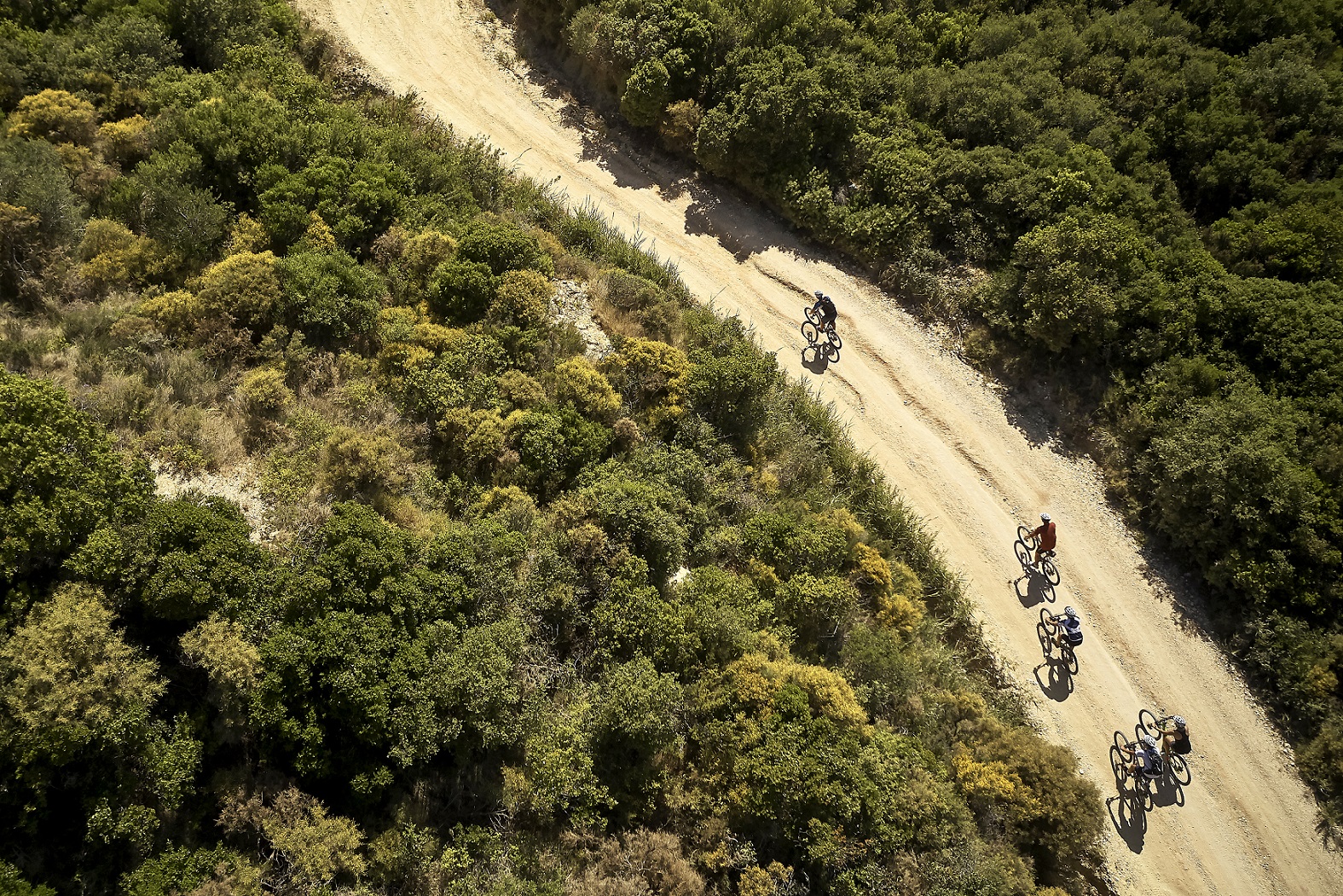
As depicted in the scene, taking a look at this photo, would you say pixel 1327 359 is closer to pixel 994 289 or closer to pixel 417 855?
pixel 994 289

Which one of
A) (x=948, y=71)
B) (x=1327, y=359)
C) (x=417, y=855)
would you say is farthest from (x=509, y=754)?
(x=948, y=71)

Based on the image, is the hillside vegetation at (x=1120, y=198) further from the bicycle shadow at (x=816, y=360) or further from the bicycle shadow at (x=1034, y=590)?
the bicycle shadow at (x=816, y=360)

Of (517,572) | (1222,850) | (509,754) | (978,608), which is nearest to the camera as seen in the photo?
(509,754)

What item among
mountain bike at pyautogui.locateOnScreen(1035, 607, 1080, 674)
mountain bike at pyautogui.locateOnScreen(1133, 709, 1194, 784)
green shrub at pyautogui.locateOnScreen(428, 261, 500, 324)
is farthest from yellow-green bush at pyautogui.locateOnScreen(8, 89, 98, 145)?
mountain bike at pyautogui.locateOnScreen(1133, 709, 1194, 784)

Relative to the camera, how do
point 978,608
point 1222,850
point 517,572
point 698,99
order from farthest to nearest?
point 698,99, point 978,608, point 1222,850, point 517,572

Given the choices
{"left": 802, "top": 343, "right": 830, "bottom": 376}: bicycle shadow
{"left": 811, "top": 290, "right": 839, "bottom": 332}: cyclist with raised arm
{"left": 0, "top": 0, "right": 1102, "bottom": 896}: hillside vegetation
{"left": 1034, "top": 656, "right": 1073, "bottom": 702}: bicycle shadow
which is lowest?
{"left": 0, "top": 0, "right": 1102, "bottom": 896}: hillside vegetation

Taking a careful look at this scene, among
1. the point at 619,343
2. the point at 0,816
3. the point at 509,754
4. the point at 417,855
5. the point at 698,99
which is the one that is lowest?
the point at 0,816

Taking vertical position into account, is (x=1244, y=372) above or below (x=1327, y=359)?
below

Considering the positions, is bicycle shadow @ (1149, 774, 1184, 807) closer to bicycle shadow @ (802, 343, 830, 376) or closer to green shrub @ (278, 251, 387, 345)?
bicycle shadow @ (802, 343, 830, 376)
